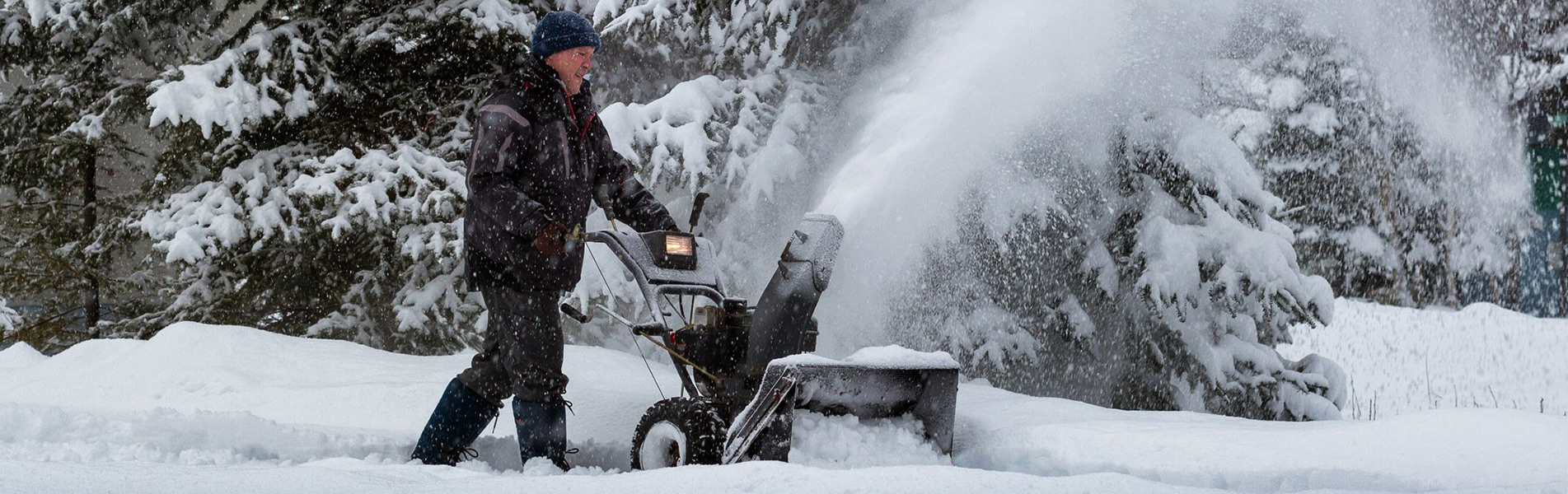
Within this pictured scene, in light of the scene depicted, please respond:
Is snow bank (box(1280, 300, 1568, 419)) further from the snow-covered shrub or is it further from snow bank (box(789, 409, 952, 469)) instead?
snow bank (box(789, 409, 952, 469))

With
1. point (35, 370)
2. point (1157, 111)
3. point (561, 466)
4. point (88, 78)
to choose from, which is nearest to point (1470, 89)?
point (1157, 111)

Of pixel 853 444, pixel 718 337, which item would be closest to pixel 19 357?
pixel 718 337

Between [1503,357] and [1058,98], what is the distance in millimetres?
11551

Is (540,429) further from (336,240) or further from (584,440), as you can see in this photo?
(336,240)

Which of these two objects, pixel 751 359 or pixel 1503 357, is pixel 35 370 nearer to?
pixel 751 359

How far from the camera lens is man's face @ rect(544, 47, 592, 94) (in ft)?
11.2

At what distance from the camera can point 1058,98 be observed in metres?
6.30

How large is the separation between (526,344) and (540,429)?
10.2 inches

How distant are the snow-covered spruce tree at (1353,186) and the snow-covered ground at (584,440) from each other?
938 cm

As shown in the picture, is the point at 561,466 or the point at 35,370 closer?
the point at 561,466

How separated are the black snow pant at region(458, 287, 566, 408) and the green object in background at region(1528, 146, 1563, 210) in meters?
18.8

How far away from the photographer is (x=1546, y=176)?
18094 millimetres

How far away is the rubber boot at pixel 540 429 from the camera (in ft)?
11.1

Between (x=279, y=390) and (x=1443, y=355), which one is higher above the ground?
(x=1443, y=355)
